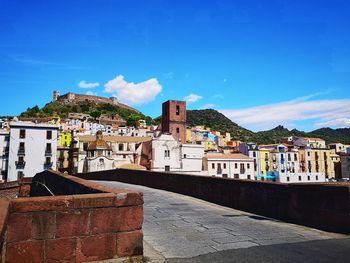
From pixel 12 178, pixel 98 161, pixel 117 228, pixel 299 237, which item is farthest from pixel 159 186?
pixel 12 178

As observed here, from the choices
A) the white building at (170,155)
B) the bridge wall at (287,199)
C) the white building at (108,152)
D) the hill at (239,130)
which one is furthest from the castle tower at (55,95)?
the bridge wall at (287,199)

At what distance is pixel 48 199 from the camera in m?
3.89

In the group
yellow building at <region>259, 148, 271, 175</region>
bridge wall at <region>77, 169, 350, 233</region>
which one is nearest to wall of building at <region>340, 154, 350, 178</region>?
yellow building at <region>259, 148, 271, 175</region>

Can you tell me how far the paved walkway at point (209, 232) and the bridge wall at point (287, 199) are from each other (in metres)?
0.29

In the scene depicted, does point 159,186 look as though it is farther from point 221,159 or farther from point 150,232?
point 221,159

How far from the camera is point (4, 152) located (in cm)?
5056

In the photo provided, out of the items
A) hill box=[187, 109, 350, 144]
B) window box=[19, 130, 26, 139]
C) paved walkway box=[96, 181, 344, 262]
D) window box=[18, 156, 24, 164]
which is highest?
hill box=[187, 109, 350, 144]

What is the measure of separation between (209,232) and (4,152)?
5272 centimetres

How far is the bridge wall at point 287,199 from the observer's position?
6.41m

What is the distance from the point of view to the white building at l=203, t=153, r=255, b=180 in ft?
195

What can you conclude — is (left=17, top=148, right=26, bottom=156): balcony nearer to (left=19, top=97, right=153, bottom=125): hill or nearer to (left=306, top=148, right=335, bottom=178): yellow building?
(left=306, top=148, right=335, bottom=178): yellow building

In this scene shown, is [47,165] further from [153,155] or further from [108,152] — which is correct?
[153,155]

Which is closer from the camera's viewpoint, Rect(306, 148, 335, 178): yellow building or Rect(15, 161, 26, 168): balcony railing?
Rect(15, 161, 26, 168): balcony railing

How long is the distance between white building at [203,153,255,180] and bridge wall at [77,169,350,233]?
4711 cm
